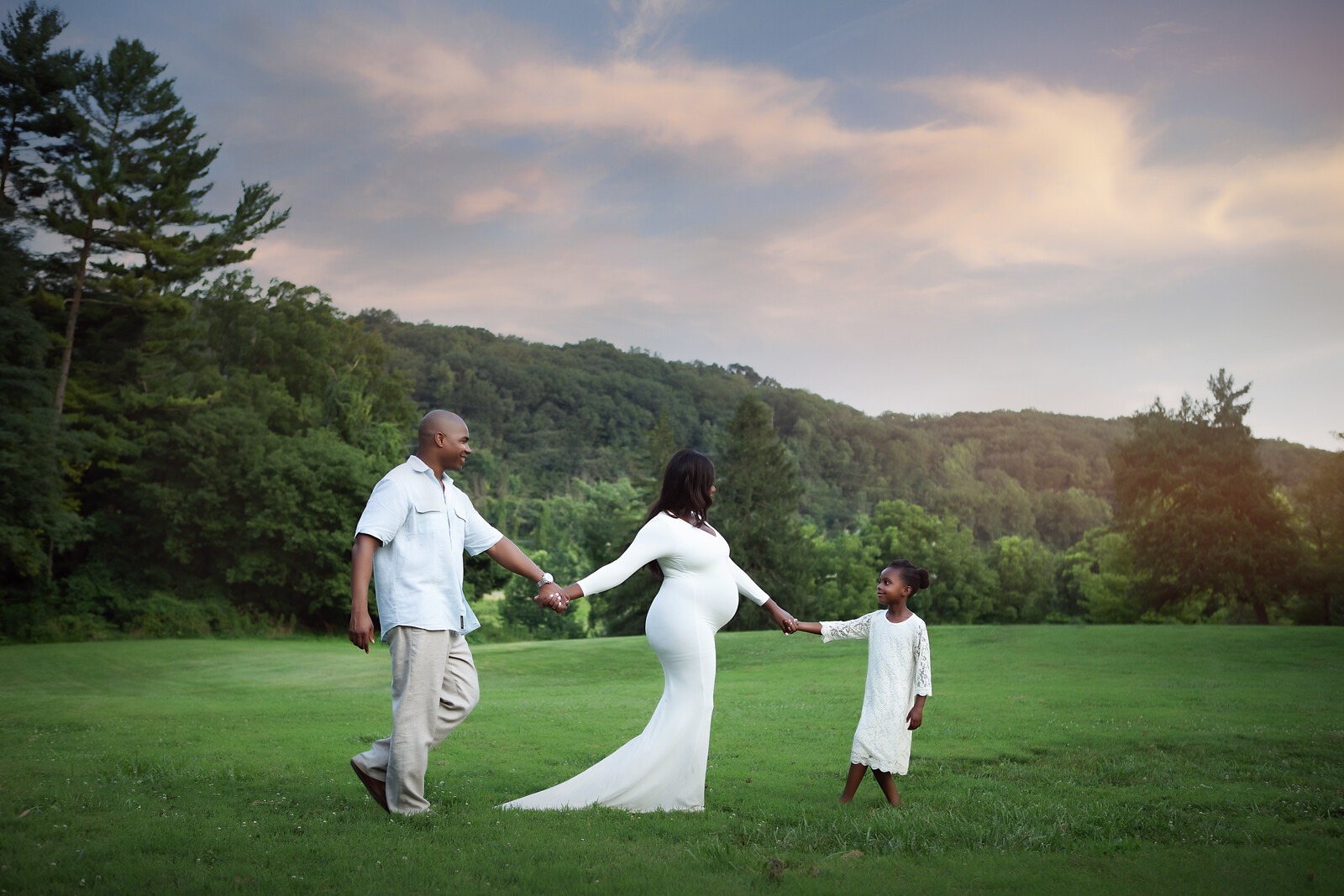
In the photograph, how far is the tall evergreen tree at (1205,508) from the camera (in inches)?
1837

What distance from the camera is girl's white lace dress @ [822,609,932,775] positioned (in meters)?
7.59

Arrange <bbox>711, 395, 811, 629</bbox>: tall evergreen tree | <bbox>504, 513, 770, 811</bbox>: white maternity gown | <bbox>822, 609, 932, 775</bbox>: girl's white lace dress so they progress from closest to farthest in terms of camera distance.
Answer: <bbox>504, 513, 770, 811</bbox>: white maternity gown < <bbox>822, 609, 932, 775</bbox>: girl's white lace dress < <bbox>711, 395, 811, 629</bbox>: tall evergreen tree

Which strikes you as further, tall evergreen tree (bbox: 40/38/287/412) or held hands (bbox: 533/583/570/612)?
tall evergreen tree (bbox: 40/38/287/412)

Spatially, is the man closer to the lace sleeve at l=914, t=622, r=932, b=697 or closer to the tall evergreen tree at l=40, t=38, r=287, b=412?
the lace sleeve at l=914, t=622, r=932, b=697

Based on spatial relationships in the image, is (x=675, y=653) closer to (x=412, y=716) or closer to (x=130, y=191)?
(x=412, y=716)

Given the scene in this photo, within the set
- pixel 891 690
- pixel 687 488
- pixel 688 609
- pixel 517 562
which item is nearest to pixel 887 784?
pixel 891 690

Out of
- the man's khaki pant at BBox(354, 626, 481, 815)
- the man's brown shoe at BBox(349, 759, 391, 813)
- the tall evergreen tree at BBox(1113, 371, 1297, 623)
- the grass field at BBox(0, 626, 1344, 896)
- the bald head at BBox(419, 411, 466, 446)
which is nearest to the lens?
the grass field at BBox(0, 626, 1344, 896)

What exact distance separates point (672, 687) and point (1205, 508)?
49.1 metres

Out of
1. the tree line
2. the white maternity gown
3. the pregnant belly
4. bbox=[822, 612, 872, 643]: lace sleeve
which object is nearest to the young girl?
bbox=[822, 612, 872, 643]: lace sleeve

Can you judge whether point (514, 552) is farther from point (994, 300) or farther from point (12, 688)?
point (994, 300)

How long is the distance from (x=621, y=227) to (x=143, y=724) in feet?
219

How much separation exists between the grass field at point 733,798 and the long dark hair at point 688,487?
225 centimetres

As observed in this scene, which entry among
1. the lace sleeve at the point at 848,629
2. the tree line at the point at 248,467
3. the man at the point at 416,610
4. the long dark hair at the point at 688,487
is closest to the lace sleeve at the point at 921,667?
the lace sleeve at the point at 848,629

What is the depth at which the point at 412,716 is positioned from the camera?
22.1 feet
